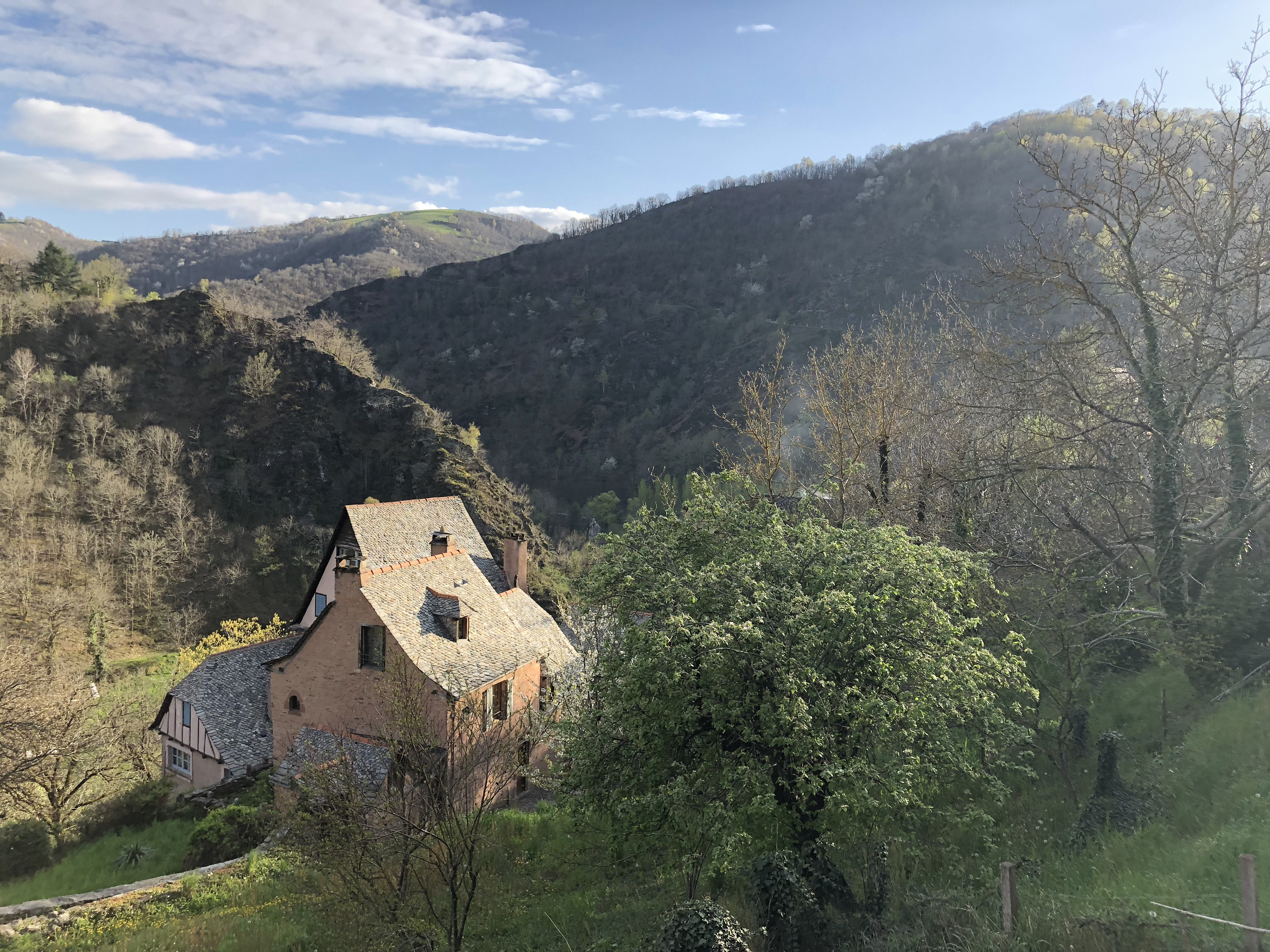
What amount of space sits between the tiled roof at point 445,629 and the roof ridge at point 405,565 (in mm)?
63

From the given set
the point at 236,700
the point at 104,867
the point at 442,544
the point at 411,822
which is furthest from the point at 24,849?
the point at 411,822

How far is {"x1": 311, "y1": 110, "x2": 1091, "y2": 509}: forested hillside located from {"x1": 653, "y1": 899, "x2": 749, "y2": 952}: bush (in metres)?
74.2

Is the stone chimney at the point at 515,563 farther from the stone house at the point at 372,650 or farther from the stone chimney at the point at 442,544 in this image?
the stone chimney at the point at 442,544

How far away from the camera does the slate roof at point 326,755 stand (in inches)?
700

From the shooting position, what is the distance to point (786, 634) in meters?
10.1

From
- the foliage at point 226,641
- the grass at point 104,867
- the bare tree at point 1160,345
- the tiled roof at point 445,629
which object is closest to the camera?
the bare tree at point 1160,345

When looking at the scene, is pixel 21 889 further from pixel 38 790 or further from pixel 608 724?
pixel 608 724

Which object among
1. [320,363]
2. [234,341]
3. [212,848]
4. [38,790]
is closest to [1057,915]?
[212,848]

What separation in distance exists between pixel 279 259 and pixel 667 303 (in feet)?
334

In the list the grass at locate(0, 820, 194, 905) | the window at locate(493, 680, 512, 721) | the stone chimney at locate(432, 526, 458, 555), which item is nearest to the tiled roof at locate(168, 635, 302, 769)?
the grass at locate(0, 820, 194, 905)

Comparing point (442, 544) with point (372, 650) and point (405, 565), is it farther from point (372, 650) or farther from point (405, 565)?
point (372, 650)

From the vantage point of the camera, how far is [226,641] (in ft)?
129

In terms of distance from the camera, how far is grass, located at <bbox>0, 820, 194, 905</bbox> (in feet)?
63.2

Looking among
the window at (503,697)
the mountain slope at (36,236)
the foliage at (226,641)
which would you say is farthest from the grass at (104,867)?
the mountain slope at (36,236)
